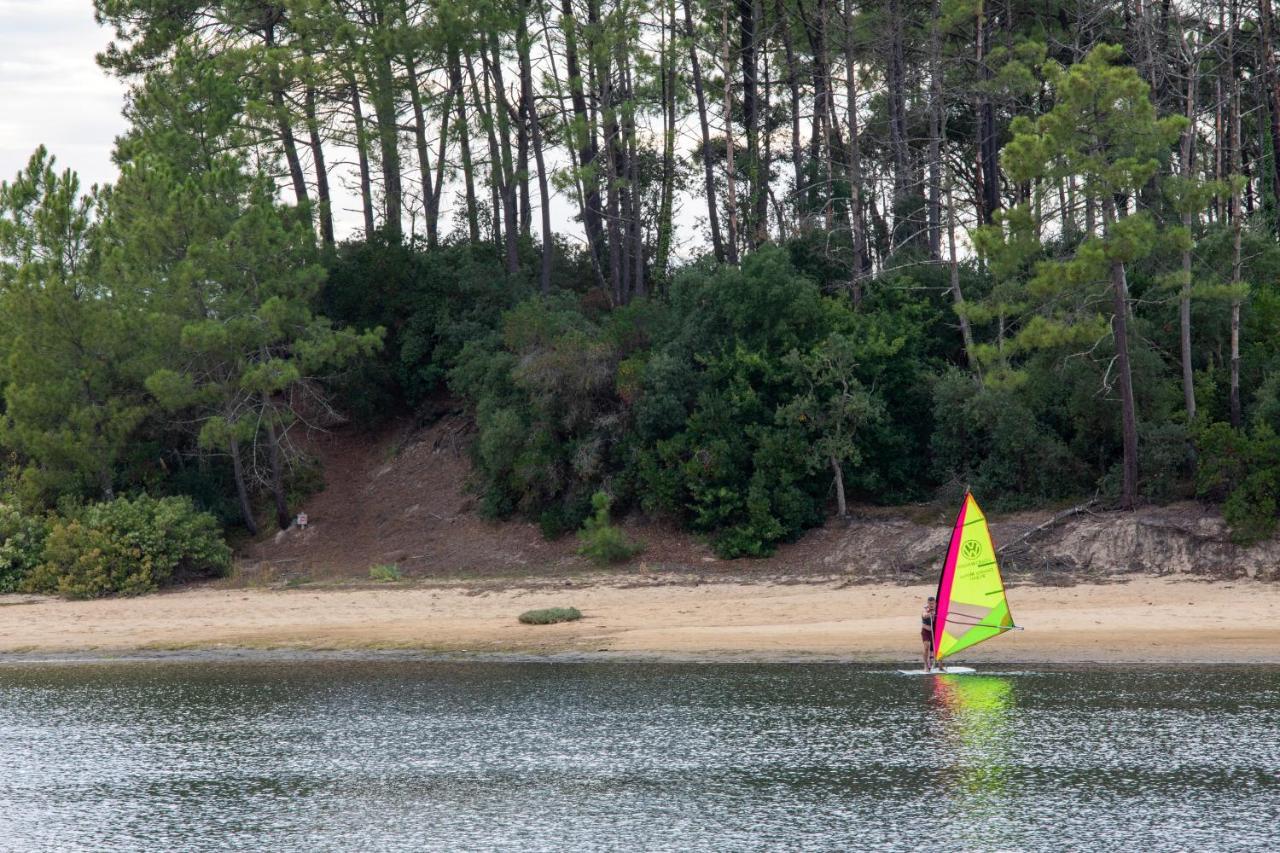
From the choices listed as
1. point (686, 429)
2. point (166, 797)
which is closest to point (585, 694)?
point (166, 797)

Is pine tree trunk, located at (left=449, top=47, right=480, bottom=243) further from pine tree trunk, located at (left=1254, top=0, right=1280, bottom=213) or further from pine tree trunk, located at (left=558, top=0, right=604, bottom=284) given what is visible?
pine tree trunk, located at (left=1254, top=0, right=1280, bottom=213)

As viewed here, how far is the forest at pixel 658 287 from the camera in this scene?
104ft

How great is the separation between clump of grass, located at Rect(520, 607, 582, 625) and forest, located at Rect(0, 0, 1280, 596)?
19.5 feet

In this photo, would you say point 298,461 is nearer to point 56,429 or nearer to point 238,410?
point 238,410

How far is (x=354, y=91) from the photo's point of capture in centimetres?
4303

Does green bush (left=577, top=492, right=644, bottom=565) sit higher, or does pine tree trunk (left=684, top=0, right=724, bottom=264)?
pine tree trunk (left=684, top=0, right=724, bottom=264)

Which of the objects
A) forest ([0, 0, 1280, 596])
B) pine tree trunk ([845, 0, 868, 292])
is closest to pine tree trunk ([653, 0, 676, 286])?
forest ([0, 0, 1280, 596])

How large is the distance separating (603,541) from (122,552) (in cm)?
1245

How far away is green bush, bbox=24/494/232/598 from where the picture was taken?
33562 millimetres

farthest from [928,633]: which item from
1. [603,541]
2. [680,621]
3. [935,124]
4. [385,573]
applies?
[935,124]

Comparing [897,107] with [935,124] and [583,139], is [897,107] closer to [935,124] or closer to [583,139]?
[935,124]

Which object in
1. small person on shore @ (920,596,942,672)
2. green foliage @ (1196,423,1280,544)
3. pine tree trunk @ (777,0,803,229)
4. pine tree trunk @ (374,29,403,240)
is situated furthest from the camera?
pine tree trunk @ (777,0,803,229)

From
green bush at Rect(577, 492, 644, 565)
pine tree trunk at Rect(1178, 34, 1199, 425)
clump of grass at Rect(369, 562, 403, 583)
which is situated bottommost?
clump of grass at Rect(369, 562, 403, 583)

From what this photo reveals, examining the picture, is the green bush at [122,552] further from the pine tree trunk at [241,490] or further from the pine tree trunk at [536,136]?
the pine tree trunk at [536,136]
